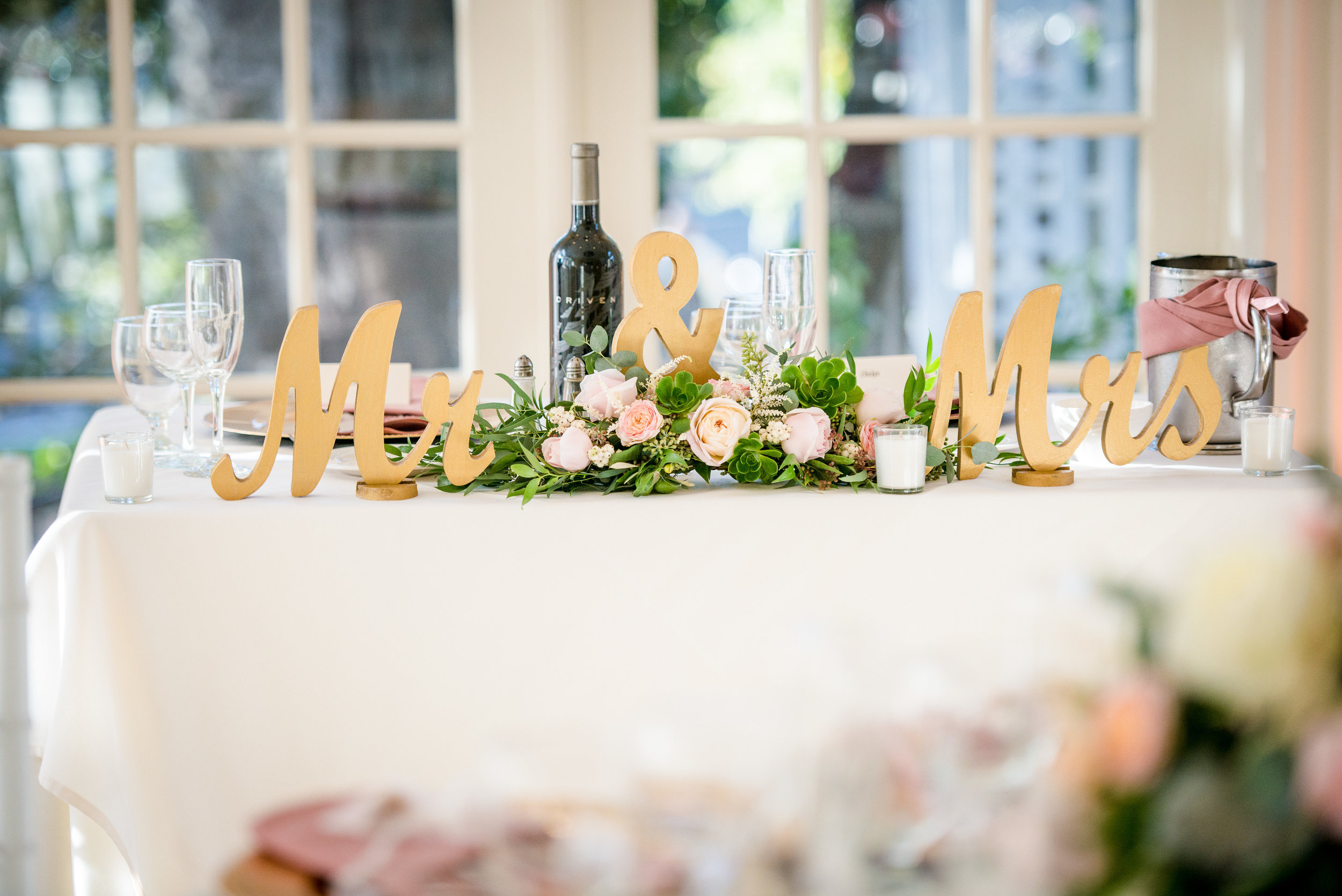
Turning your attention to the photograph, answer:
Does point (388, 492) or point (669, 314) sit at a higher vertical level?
point (669, 314)

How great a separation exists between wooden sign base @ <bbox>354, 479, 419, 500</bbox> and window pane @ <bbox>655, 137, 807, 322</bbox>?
4.23 feet

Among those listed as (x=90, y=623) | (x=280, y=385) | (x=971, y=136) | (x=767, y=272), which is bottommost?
(x=90, y=623)

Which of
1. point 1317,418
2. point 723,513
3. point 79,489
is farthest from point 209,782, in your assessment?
point 1317,418

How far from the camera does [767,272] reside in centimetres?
121

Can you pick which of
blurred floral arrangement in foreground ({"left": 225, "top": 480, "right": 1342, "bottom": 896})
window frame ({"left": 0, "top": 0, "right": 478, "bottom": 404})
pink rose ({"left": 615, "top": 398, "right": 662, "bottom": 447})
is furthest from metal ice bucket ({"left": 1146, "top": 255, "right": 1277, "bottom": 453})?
window frame ({"left": 0, "top": 0, "right": 478, "bottom": 404})

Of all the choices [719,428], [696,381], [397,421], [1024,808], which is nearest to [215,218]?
[397,421]

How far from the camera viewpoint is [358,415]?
105cm

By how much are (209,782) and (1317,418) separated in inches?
79.4

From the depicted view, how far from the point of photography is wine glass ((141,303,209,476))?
1.14m

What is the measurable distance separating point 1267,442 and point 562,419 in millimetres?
652

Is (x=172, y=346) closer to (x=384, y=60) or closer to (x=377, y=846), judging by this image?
(x=377, y=846)

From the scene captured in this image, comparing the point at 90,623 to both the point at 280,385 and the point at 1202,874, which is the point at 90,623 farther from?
the point at 1202,874

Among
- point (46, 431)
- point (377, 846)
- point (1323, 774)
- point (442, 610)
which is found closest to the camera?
point (1323, 774)

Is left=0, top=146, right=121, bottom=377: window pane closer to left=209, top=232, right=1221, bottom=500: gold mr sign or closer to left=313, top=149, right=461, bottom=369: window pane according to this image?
left=313, top=149, right=461, bottom=369: window pane
